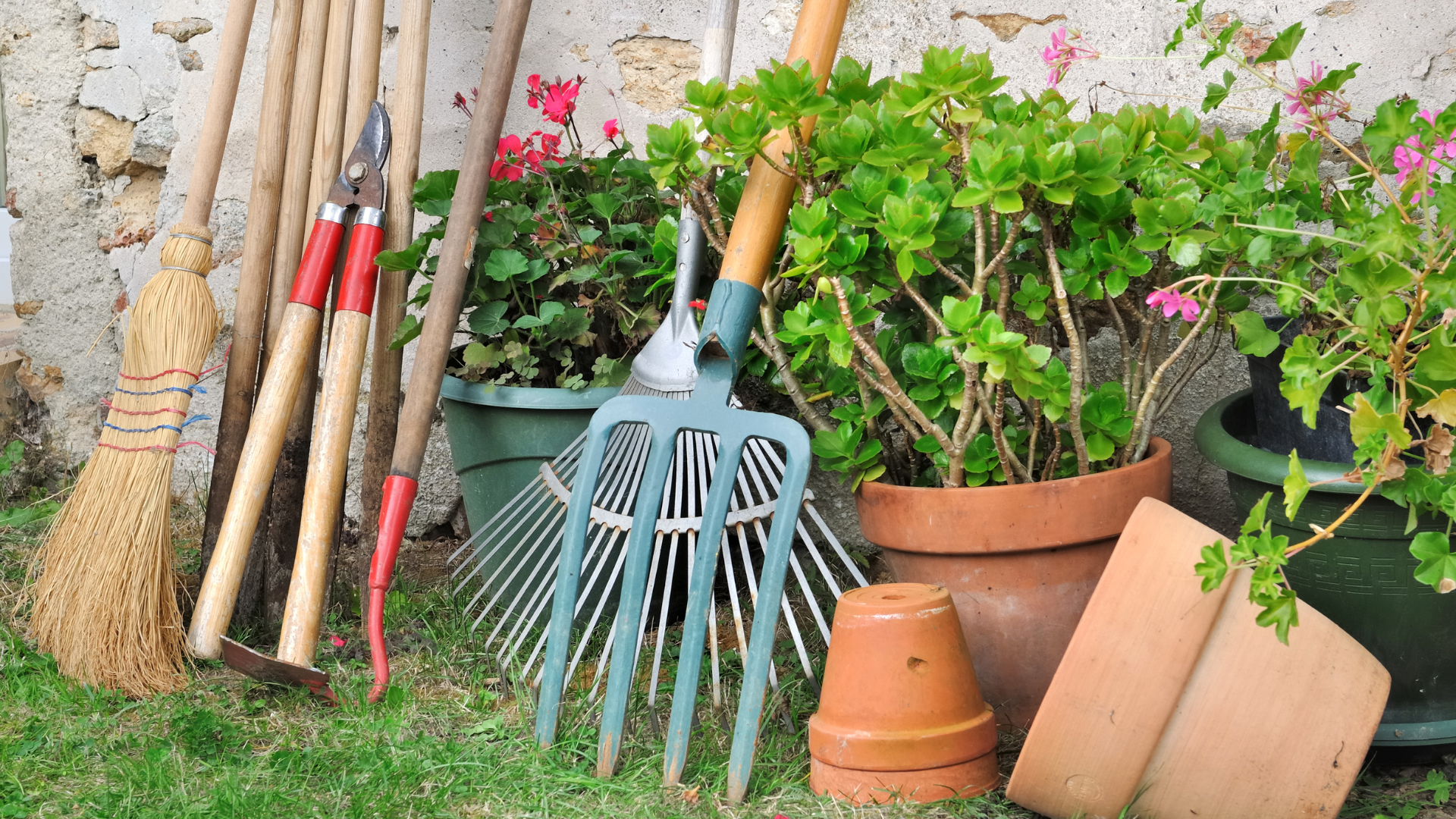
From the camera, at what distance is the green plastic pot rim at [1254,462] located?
45.3 inches

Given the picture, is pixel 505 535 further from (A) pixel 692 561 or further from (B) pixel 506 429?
(A) pixel 692 561

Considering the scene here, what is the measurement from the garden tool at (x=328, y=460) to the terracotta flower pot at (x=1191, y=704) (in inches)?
37.9

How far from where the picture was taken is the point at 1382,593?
1173 mm

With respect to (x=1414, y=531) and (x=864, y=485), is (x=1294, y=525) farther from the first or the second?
(x=864, y=485)

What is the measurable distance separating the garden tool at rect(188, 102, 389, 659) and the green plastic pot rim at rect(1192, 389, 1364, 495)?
1.23m

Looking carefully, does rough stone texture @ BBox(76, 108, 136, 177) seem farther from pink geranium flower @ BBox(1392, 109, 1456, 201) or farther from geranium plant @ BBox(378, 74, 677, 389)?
pink geranium flower @ BBox(1392, 109, 1456, 201)

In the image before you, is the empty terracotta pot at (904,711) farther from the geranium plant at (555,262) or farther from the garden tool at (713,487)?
the geranium plant at (555,262)

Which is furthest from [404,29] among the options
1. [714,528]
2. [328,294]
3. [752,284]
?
[714,528]

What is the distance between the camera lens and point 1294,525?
1206mm

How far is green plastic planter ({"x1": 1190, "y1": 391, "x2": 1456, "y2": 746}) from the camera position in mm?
1159

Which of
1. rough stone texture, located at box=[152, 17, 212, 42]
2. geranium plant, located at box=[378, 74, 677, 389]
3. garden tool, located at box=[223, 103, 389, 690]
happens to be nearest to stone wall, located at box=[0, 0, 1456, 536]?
rough stone texture, located at box=[152, 17, 212, 42]

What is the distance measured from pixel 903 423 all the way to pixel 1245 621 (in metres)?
0.45

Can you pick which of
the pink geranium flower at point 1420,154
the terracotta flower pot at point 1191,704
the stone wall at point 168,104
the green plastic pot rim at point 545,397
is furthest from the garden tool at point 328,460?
the pink geranium flower at point 1420,154

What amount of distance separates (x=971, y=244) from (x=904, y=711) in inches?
24.5
